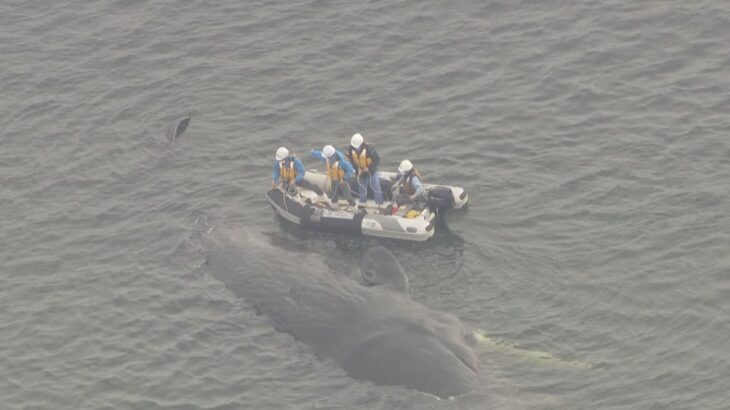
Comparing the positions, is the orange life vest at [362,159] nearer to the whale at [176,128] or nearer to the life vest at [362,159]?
the life vest at [362,159]

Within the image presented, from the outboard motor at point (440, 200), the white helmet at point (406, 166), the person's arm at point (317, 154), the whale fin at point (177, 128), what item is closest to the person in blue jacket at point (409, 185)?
the white helmet at point (406, 166)

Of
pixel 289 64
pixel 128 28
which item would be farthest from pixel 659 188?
pixel 128 28

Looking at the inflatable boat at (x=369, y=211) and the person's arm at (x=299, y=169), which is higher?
the person's arm at (x=299, y=169)

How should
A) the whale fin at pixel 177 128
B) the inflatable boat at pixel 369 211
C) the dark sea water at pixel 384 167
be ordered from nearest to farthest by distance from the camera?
the dark sea water at pixel 384 167
the inflatable boat at pixel 369 211
the whale fin at pixel 177 128

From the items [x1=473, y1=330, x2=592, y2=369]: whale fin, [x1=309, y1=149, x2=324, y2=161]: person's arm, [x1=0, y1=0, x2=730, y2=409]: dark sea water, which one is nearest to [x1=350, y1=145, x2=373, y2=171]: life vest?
[x1=309, y1=149, x2=324, y2=161]: person's arm

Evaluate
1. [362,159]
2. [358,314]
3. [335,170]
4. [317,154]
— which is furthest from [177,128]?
[358,314]

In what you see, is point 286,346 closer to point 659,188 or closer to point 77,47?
point 659,188
